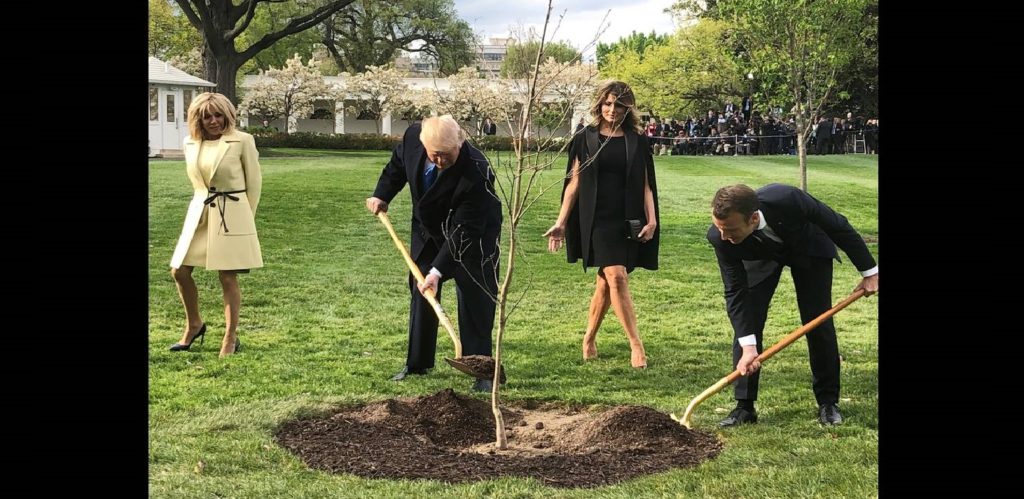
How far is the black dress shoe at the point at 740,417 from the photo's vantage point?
613 cm

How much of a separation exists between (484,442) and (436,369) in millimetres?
1689

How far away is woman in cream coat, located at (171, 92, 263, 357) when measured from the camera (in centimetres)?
752

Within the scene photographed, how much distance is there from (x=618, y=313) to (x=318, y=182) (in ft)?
46.5

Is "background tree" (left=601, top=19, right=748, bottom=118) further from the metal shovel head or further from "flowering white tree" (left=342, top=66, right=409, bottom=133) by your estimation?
the metal shovel head

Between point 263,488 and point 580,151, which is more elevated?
point 580,151

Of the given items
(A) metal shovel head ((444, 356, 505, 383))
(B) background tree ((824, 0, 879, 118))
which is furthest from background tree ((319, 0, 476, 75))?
(A) metal shovel head ((444, 356, 505, 383))

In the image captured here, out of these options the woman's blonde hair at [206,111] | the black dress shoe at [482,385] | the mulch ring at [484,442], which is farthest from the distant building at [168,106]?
the mulch ring at [484,442]

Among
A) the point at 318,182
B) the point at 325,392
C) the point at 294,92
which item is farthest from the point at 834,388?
the point at 294,92

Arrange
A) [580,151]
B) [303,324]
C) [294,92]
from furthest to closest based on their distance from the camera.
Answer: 1. [294,92]
2. [303,324]
3. [580,151]

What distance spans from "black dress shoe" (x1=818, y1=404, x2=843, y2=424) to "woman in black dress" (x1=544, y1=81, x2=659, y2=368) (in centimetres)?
174

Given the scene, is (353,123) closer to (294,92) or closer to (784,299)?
(294,92)

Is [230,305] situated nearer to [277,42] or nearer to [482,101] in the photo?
[482,101]

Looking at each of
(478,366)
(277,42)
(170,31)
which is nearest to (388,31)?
(277,42)
